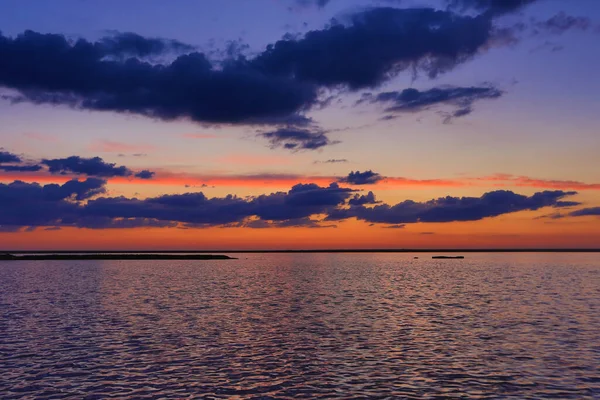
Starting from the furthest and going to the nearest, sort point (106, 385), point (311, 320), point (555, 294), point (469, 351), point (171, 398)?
point (555, 294) < point (311, 320) < point (469, 351) < point (106, 385) < point (171, 398)

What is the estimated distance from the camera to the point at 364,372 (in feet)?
98.3

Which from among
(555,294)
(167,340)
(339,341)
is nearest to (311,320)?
(339,341)

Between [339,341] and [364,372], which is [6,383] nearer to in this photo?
[364,372]

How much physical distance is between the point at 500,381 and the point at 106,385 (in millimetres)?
19836

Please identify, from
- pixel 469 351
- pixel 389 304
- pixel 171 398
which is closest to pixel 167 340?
pixel 171 398

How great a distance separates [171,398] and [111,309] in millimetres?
35863

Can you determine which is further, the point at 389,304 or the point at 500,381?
the point at 389,304

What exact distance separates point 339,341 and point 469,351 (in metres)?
8.88

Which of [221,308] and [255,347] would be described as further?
[221,308]

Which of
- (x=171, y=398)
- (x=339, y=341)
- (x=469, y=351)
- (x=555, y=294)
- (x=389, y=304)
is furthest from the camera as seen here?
(x=555, y=294)

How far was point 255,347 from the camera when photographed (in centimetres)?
3750

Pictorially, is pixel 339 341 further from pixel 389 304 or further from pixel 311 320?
pixel 389 304

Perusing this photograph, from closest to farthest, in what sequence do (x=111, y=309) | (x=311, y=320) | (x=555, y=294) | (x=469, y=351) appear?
(x=469, y=351), (x=311, y=320), (x=111, y=309), (x=555, y=294)

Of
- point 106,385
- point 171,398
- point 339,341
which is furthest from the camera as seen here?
point 339,341
